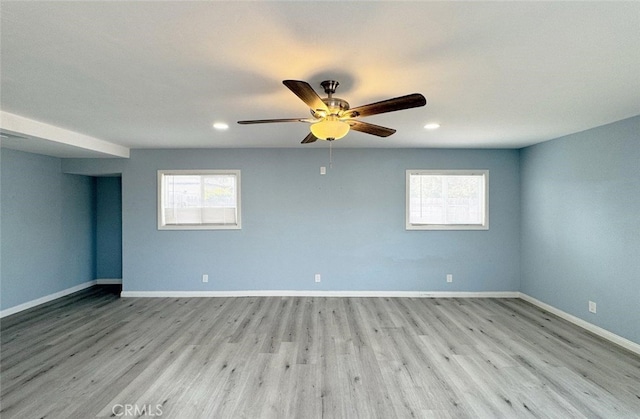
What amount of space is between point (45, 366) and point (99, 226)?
334cm

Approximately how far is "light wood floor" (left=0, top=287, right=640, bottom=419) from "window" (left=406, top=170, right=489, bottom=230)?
1.43 meters

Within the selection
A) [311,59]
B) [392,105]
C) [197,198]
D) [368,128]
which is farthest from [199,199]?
[392,105]

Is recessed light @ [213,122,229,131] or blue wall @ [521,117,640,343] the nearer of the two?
blue wall @ [521,117,640,343]

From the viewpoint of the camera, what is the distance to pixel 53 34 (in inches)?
56.9

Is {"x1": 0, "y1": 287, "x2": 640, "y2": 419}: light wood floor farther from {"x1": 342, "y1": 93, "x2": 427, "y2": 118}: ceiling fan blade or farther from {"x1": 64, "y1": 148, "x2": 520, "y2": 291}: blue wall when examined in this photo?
{"x1": 342, "y1": 93, "x2": 427, "y2": 118}: ceiling fan blade

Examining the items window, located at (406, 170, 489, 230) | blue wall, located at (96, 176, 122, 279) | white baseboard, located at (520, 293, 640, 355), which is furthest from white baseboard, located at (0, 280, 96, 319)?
white baseboard, located at (520, 293, 640, 355)

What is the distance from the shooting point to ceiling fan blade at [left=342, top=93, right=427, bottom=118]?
5.30ft

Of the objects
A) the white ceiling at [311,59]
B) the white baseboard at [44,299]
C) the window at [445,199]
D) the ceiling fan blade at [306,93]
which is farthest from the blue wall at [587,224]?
the white baseboard at [44,299]

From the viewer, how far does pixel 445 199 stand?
4.50 m

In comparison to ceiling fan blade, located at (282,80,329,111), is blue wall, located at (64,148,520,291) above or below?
below

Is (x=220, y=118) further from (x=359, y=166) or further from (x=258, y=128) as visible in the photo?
(x=359, y=166)

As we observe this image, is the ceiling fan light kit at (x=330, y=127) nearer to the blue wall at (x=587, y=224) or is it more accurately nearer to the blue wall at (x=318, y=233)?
the blue wall at (x=318, y=233)

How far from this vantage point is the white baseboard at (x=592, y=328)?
2754 mm

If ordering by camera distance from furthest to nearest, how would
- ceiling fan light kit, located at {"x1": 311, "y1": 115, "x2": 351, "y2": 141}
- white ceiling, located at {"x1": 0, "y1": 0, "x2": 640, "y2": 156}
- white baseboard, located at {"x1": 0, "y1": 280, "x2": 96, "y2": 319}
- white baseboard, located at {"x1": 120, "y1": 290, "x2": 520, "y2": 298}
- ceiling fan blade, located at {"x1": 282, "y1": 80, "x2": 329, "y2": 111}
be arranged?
white baseboard, located at {"x1": 120, "y1": 290, "x2": 520, "y2": 298}
white baseboard, located at {"x1": 0, "y1": 280, "x2": 96, "y2": 319}
ceiling fan light kit, located at {"x1": 311, "y1": 115, "x2": 351, "y2": 141}
ceiling fan blade, located at {"x1": 282, "y1": 80, "x2": 329, "y2": 111}
white ceiling, located at {"x1": 0, "y1": 0, "x2": 640, "y2": 156}
